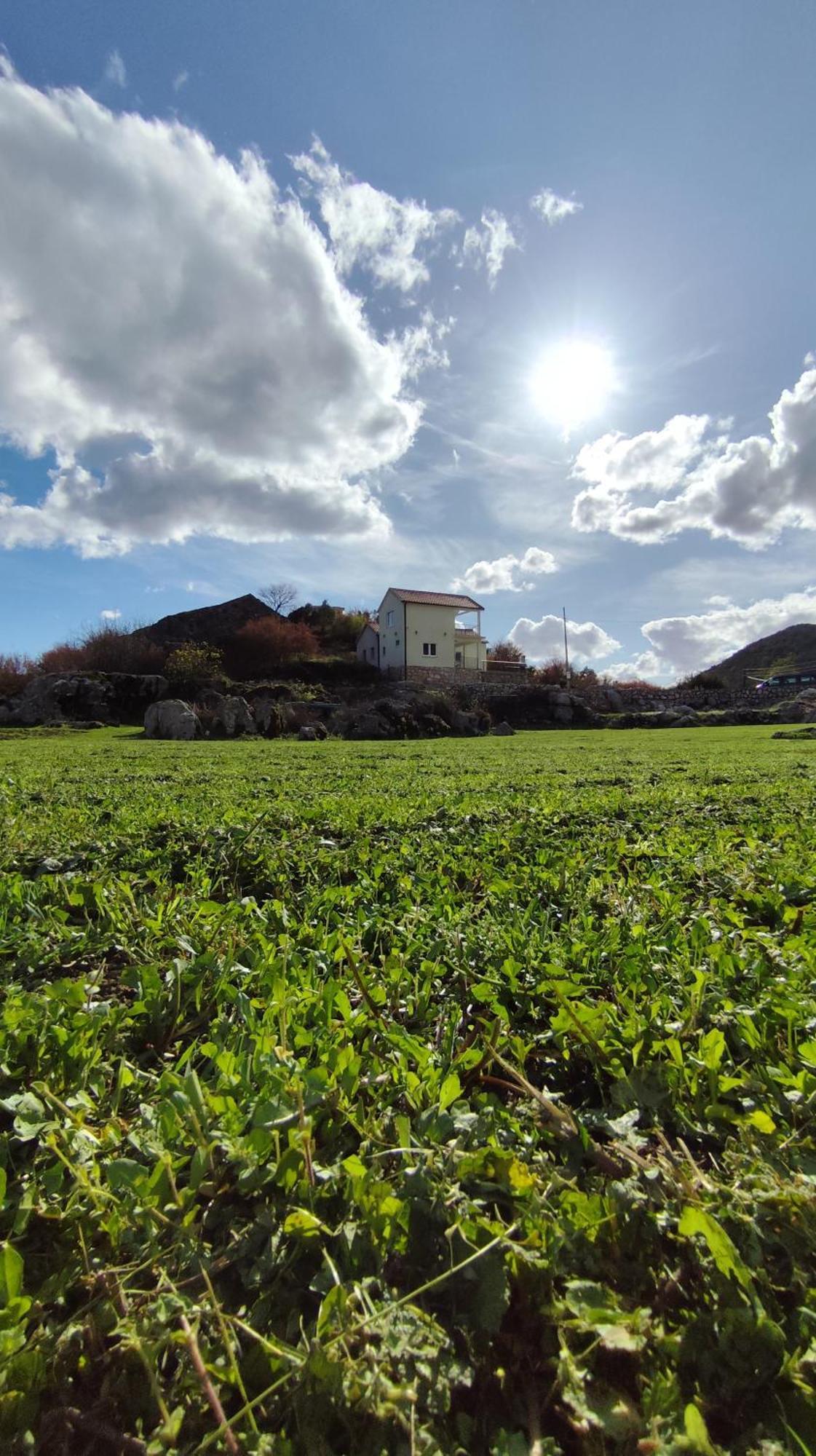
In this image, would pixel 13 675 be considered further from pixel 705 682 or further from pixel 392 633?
pixel 705 682

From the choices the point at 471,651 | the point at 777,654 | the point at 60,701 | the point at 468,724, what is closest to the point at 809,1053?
the point at 468,724

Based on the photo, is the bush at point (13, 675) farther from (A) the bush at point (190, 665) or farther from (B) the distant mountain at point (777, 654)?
(B) the distant mountain at point (777, 654)

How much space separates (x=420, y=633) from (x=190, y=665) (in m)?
18.4

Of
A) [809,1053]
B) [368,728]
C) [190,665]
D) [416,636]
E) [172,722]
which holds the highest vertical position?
[416,636]

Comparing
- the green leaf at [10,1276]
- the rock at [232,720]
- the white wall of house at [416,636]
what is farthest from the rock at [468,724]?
the green leaf at [10,1276]

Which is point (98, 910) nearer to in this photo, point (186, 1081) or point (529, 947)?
point (186, 1081)

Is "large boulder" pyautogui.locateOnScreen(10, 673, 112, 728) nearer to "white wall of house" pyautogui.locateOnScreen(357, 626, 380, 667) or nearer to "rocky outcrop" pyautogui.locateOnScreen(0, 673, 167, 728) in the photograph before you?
"rocky outcrop" pyautogui.locateOnScreen(0, 673, 167, 728)

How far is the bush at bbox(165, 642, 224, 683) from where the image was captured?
35.2 meters

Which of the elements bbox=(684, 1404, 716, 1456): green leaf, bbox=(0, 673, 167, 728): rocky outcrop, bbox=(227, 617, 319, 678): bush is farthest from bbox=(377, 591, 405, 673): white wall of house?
bbox=(684, 1404, 716, 1456): green leaf

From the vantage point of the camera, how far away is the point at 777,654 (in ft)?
277

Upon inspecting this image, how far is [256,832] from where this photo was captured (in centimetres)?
363

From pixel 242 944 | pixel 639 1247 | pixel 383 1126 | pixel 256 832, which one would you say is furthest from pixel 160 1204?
pixel 256 832

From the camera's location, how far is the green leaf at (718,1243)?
2.97 feet

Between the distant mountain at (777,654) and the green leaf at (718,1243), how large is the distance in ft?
266
